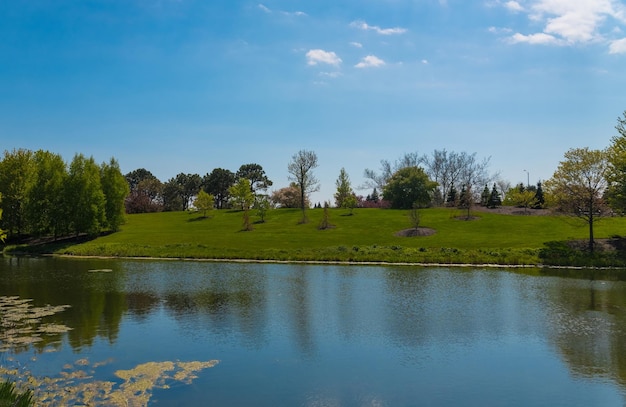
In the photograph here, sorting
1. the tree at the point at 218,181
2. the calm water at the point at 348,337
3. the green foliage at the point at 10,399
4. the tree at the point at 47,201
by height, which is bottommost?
the calm water at the point at 348,337

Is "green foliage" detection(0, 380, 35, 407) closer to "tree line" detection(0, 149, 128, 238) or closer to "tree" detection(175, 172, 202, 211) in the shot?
"tree line" detection(0, 149, 128, 238)

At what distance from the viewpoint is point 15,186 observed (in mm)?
57531

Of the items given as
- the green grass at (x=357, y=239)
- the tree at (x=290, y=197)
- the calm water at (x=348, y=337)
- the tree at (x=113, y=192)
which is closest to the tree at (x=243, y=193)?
the green grass at (x=357, y=239)

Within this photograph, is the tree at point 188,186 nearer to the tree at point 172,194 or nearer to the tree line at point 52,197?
the tree at point 172,194

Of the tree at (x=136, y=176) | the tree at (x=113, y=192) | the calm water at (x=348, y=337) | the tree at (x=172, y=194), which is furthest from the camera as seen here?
the tree at (x=136, y=176)

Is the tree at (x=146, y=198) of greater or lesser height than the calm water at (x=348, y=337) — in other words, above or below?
above

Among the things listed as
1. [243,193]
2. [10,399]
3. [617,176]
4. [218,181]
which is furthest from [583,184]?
[218,181]

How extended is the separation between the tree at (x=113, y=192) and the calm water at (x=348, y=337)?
1130 inches

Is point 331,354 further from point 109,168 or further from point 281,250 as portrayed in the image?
point 109,168

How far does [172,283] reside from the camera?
2998 cm

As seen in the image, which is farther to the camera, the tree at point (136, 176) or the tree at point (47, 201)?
the tree at point (136, 176)

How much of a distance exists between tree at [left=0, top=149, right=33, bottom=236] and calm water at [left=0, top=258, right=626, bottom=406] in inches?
1158

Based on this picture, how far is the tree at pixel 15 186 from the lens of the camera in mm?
56531

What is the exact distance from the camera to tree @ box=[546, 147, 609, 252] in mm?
43594
